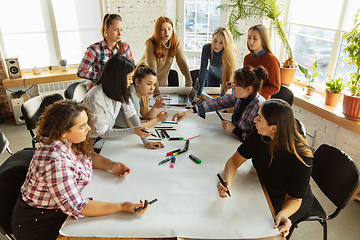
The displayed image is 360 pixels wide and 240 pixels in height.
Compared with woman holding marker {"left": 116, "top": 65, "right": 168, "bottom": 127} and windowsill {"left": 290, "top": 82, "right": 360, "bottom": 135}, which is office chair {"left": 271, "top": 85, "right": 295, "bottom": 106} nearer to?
windowsill {"left": 290, "top": 82, "right": 360, "bottom": 135}

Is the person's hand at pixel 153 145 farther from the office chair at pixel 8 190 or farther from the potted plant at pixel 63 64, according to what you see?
the potted plant at pixel 63 64

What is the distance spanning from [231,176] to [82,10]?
13.6ft

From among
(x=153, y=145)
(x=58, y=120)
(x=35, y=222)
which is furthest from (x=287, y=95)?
(x=35, y=222)

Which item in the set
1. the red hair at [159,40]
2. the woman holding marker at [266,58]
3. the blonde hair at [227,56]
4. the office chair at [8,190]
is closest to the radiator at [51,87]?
the red hair at [159,40]

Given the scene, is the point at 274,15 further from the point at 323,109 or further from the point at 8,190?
the point at 8,190

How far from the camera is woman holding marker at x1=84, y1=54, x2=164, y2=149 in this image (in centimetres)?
185

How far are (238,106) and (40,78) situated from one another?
3.46 meters

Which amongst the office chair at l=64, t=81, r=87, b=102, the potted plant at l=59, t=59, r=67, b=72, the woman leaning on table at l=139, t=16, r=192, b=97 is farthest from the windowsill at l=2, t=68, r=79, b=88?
the woman leaning on table at l=139, t=16, r=192, b=97

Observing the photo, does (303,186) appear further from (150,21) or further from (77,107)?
(150,21)

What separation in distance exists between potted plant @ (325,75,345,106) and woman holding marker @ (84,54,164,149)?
2.26 metres

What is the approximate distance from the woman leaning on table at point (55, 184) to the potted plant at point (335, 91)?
269 centimetres

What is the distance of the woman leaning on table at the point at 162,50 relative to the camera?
270 centimetres

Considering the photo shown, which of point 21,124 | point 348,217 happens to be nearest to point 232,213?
point 348,217

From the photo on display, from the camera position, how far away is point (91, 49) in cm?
274
